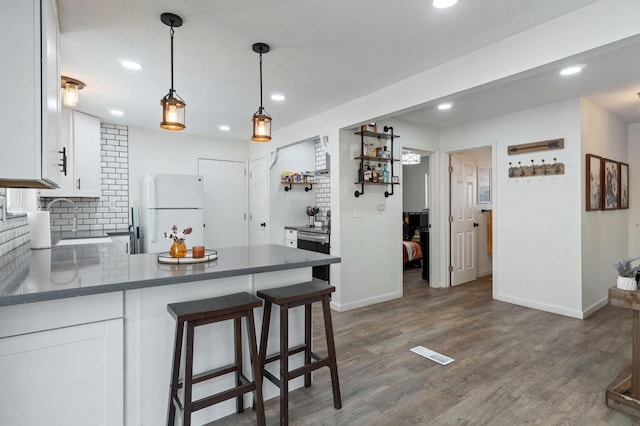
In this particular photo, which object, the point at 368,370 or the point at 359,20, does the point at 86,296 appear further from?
the point at 359,20

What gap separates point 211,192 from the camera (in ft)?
18.6

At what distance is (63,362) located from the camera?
1472mm

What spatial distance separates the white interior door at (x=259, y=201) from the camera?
5.53m

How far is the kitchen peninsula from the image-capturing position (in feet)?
4.54

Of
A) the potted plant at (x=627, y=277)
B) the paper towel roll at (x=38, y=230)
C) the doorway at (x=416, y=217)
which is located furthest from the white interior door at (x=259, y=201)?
the potted plant at (x=627, y=277)

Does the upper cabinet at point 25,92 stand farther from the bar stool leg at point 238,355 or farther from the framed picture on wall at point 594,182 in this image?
the framed picture on wall at point 594,182

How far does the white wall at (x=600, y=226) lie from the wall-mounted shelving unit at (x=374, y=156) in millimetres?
2079

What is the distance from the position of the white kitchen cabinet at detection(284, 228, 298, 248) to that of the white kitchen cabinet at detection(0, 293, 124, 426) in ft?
11.9

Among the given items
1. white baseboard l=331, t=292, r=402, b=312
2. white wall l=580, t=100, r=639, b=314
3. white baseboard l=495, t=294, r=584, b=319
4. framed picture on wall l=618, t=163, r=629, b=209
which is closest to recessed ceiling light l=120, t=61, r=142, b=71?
white baseboard l=331, t=292, r=402, b=312

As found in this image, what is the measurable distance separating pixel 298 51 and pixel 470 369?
277 cm

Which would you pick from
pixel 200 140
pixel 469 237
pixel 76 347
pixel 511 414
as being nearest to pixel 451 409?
pixel 511 414

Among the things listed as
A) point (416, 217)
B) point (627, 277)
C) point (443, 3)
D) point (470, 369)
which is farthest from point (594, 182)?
point (416, 217)

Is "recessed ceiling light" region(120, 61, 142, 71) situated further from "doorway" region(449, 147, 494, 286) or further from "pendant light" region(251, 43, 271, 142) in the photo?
"doorway" region(449, 147, 494, 286)

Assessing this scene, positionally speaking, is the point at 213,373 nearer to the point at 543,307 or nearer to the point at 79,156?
the point at 79,156
